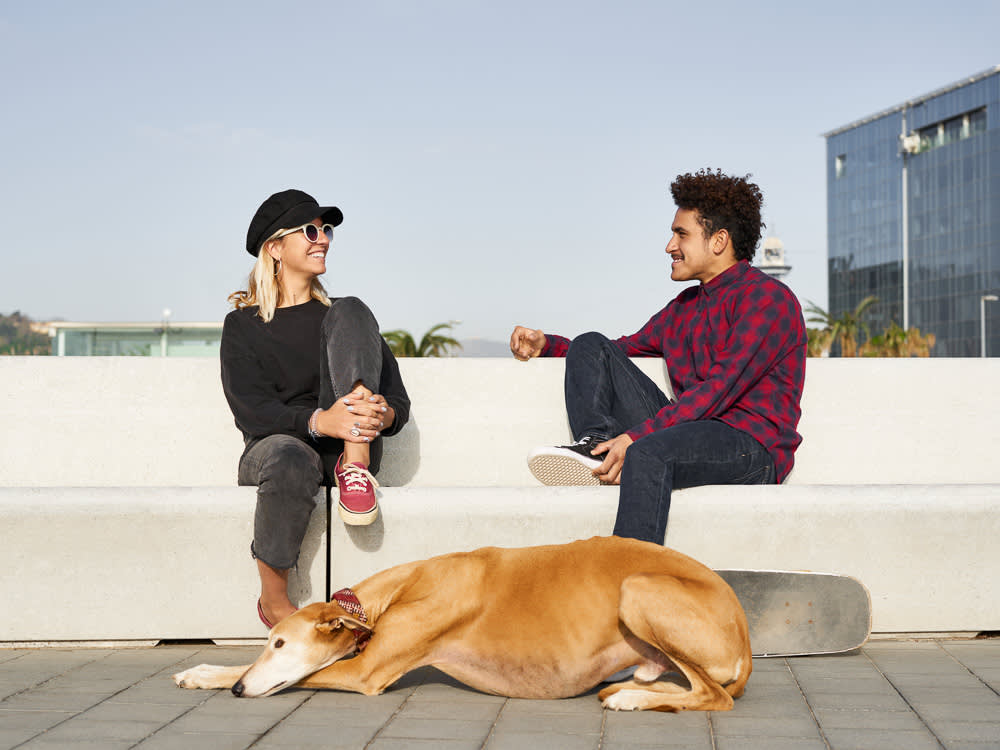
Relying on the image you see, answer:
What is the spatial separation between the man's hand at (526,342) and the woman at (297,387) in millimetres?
1108

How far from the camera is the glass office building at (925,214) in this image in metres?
93.1

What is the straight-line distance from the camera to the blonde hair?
4.92 m

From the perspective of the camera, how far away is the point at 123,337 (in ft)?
38.7

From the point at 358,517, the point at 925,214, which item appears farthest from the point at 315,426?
the point at 925,214

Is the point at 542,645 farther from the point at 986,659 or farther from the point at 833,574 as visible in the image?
the point at 986,659

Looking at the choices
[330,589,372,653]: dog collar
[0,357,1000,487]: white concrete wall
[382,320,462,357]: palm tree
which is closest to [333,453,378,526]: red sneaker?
[330,589,372,653]: dog collar

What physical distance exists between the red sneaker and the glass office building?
9030 centimetres

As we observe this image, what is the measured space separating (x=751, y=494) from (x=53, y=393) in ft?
12.9

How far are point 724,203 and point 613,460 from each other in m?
1.42

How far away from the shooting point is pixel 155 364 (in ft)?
19.9

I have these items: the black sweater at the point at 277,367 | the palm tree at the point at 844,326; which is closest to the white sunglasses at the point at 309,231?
the black sweater at the point at 277,367

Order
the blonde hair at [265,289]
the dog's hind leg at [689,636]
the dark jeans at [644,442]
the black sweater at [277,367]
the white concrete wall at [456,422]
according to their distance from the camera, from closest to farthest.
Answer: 1. the dog's hind leg at [689,636]
2. the dark jeans at [644,442]
3. the black sweater at [277,367]
4. the blonde hair at [265,289]
5. the white concrete wall at [456,422]

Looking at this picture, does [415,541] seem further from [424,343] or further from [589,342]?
[424,343]

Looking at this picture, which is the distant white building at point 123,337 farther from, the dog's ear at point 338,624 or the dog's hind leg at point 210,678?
the dog's ear at point 338,624
